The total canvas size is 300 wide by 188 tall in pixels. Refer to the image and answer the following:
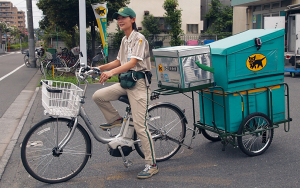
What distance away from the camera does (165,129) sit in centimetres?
421

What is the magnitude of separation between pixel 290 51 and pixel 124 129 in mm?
13516

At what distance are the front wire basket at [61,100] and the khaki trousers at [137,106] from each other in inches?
19.0

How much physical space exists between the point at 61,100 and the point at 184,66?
146 centimetres

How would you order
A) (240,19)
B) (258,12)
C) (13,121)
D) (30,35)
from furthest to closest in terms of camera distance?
(240,19) < (258,12) < (30,35) < (13,121)

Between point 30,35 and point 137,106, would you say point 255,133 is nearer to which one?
point 137,106

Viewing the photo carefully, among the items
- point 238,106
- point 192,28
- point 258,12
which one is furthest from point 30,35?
point 192,28

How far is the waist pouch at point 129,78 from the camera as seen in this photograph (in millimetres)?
3578

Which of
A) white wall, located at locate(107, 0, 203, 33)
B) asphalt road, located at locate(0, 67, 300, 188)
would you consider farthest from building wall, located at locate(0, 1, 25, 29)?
asphalt road, located at locate(0, 67, 300, 188)

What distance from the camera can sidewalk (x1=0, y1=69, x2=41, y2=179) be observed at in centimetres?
479

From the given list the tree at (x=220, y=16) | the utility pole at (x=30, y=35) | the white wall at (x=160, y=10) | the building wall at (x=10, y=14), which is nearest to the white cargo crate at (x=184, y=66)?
the utility pole at (x=30, y=35)

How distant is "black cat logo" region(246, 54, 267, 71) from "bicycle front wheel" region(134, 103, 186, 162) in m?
1.09

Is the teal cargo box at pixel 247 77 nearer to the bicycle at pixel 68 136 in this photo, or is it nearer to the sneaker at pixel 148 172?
the bicycle at pixel 68 136

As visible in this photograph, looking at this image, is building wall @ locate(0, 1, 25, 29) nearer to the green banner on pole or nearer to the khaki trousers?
the green banner on pole

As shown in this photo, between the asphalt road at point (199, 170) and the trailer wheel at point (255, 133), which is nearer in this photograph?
the asphalt road at point (199, 170)
